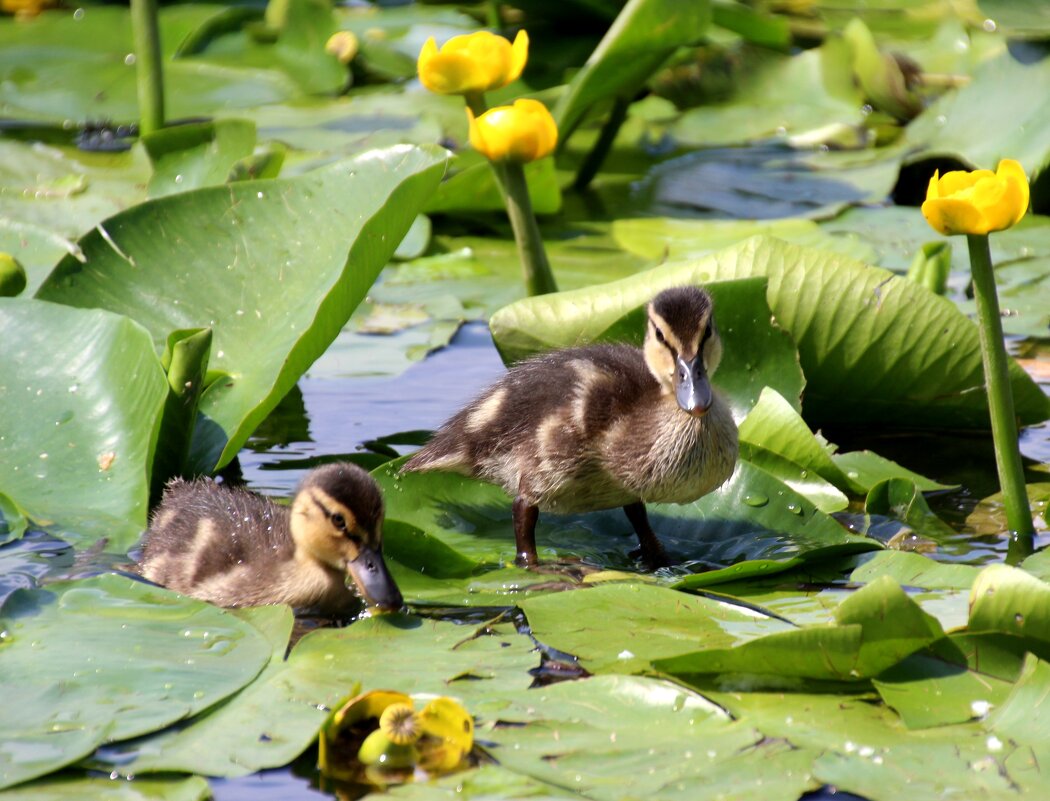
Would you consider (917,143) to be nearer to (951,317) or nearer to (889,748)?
(951,317)

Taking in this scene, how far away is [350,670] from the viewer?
2777 millimetres

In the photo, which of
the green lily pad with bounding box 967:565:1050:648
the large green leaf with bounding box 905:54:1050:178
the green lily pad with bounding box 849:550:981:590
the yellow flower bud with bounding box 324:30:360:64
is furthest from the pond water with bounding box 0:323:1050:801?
the yellow flower bud with bounding box 324:30:360:64

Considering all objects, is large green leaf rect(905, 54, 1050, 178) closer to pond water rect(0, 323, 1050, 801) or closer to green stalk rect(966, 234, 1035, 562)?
pond water rect(0, 323, 1050, 801)

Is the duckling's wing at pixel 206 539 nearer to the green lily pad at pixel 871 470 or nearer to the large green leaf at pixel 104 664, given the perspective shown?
the large green leaf at pixel 104 664

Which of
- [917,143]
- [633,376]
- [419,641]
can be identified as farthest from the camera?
[917,143]

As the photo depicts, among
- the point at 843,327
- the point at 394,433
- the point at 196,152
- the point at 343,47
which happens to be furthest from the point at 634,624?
the point at 343,47

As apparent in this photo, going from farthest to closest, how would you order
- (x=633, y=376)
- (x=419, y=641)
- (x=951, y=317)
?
(x=951, y=317), (x=633, y=376), (x=419, y=641)

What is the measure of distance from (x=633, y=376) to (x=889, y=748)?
1.41 m

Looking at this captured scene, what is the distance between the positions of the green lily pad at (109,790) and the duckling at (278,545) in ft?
2.37

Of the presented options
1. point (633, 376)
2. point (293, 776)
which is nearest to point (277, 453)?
point (633, 376)

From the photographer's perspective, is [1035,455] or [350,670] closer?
[350,670]

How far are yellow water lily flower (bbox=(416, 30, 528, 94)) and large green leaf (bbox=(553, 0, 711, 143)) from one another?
45.9 inches

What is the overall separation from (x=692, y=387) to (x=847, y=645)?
95 centimetres

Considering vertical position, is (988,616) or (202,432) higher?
(988,616)
